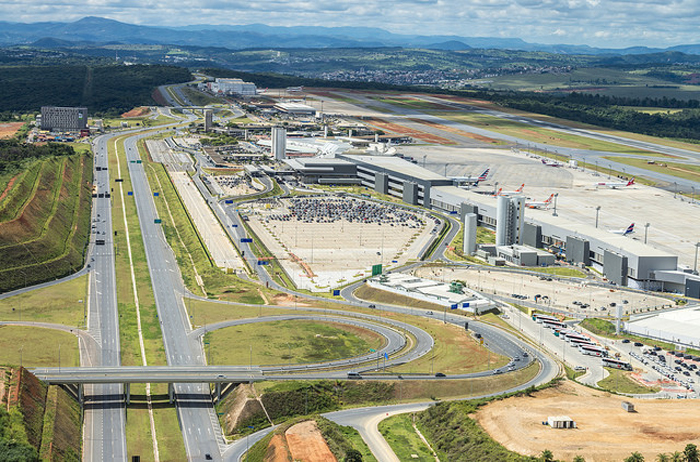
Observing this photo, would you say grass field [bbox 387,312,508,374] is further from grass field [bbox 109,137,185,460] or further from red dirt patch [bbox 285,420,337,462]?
grass field [bbox 109,137,185,460]

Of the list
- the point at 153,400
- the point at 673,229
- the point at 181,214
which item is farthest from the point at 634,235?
the point at 153,400

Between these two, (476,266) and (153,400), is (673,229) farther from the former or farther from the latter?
(153,400)

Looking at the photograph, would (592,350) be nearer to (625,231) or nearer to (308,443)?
(308,443)

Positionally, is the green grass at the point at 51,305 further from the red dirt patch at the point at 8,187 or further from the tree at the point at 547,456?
the tree at the point at 547,456

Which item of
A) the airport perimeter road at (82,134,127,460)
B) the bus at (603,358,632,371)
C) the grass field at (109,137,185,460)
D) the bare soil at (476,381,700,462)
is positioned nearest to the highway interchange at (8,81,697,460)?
the airport perimeter road at (82,134,127,460)

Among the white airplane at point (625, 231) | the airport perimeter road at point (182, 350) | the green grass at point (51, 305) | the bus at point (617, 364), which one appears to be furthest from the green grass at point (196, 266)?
the white airplane at point (625, 231)

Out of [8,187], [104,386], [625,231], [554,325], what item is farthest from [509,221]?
[8,187]
